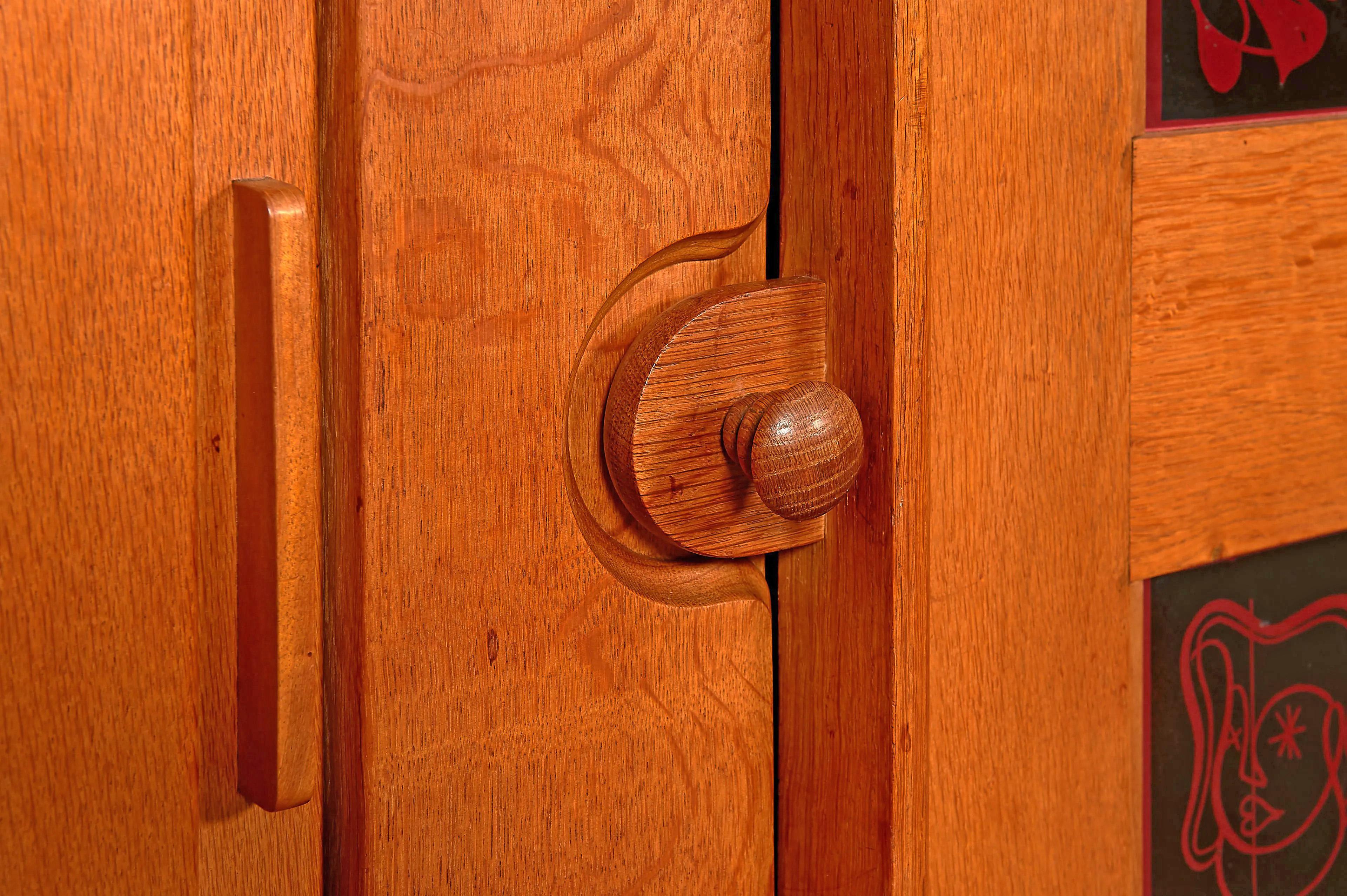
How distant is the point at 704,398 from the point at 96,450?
0.75 feet

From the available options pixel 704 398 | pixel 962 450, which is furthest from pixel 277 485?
pixel 962 450

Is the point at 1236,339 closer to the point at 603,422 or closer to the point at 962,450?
the point at 962,450

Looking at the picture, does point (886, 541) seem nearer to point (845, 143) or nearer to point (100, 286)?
point (845, 143)

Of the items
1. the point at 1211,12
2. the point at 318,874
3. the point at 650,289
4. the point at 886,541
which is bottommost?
the point at 318,874

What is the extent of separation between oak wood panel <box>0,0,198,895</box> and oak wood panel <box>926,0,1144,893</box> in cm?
29

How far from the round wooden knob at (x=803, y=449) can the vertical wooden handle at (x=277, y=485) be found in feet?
0.55

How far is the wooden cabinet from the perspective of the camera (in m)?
0.44

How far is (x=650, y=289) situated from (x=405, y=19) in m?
0.14

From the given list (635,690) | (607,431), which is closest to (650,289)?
(607,431)

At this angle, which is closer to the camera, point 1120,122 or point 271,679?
point 271,679

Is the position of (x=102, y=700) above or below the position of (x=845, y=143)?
below

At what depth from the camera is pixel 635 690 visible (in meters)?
0.55

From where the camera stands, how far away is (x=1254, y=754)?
695 millimetres

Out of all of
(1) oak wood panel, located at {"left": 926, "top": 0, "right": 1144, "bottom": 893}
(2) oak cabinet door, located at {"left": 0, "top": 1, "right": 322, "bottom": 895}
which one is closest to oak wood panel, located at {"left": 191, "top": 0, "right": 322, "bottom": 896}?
(2) oak cabinet door, located at {"left": 0, "top": 1, "right": 322, "bottom": 895}
